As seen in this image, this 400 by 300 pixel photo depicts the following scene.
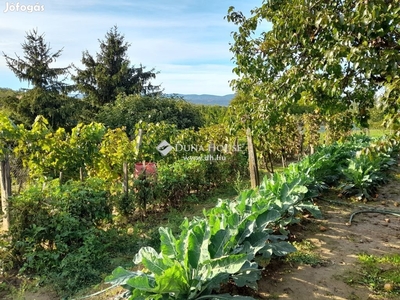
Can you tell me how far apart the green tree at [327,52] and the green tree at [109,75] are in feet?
67.7

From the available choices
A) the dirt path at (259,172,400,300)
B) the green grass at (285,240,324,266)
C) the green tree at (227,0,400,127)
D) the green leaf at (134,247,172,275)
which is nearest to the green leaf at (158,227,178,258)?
the green leaf at (134,247,172,275)

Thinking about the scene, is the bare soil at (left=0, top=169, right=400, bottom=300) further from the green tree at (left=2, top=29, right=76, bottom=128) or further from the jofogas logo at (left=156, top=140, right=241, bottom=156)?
the green tree at (left=2, top=29, right=76, bottom=128)

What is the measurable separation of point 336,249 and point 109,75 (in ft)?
76.4

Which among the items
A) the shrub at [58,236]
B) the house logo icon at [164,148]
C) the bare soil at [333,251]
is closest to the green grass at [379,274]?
the bare soil at [333,251]

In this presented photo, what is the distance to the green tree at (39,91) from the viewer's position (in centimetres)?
1914

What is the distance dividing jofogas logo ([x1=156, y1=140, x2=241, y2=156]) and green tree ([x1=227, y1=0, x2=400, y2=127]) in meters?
5.00

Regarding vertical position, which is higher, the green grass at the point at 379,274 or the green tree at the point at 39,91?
the green tree at the point at 39,91

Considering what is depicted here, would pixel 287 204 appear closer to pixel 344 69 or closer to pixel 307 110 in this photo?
A: pixel 344 69

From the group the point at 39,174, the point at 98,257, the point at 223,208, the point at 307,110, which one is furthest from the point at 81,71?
the point at 223,208

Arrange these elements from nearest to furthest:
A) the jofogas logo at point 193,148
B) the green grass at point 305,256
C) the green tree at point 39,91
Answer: the green grass at point 305,256, the jofogas logo at point 193,148, the green tree at point 39,91

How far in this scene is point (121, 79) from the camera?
24.5 m

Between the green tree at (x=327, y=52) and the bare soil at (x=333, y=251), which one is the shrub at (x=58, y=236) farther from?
the green tree at (x=327, y=52)

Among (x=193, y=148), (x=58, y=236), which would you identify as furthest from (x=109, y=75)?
(x=58, y=236)

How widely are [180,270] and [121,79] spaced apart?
23.9 m
